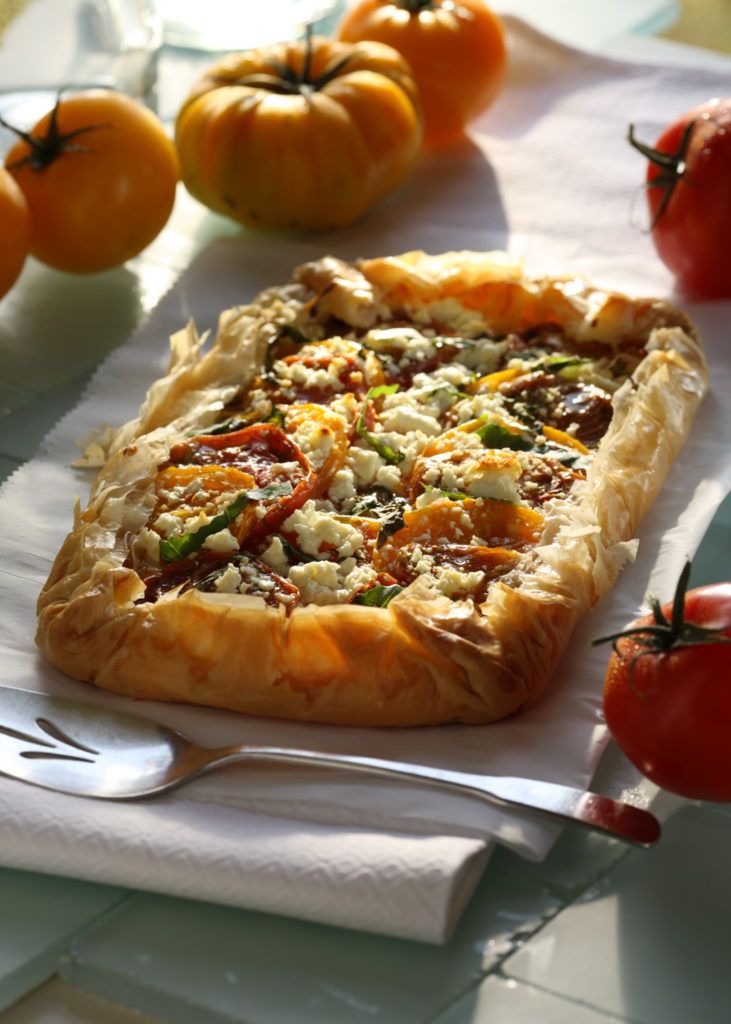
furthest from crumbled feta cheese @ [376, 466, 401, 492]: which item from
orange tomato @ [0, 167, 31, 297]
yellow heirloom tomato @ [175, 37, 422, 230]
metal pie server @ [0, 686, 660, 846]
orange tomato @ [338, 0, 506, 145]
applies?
orange tomato @ [338, 0, 506, 145]

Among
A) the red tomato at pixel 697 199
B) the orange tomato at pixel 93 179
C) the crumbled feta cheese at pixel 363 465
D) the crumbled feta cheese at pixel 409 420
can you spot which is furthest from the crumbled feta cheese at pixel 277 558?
the red tomato at pixel 697 199

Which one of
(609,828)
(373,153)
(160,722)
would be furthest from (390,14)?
(609,828)

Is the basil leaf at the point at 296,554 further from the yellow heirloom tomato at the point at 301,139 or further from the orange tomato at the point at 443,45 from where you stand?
the orange tomato at the point at 443,45

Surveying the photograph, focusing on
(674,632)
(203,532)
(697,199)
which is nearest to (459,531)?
(203,532)

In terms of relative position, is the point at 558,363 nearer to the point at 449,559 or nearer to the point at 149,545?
the point at 449,559

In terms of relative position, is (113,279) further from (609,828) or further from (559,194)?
(609,828)
